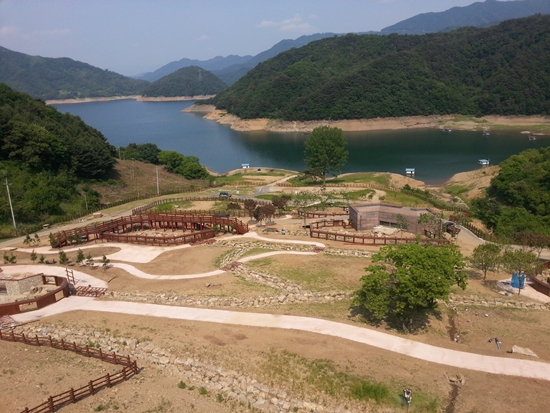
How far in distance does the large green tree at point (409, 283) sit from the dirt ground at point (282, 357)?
56.6 inches

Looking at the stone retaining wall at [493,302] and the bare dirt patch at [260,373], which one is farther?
the stone retaining wall at [493,302]

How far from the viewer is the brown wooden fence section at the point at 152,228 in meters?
45.5

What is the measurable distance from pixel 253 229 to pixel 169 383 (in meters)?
28.6

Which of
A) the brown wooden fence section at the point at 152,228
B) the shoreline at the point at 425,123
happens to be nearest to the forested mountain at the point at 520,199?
→ the brown wooden fence section at the point at 152,228

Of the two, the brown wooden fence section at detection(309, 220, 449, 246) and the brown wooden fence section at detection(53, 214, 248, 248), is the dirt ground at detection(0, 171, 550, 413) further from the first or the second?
the brown wooden fence section at detection(53, 214, 248, 248)

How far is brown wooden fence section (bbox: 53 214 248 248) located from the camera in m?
45.5

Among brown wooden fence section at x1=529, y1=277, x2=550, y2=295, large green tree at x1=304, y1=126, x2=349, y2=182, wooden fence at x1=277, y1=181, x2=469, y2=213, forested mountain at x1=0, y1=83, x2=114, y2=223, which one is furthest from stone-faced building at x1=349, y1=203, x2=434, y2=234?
forested mountain at x1=0, y1=83, x2=114, y2=223

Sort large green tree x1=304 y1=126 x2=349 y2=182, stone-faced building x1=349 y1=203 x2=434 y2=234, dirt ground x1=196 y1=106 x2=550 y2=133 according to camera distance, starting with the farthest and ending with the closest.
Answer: dirt ground x1=196 y1=106 x2=550 y2=133 → large green tree x1=304 y1=126 x2=349 y2=182 → stone-faced building x1=349 y1=203 x2=434 y2=234

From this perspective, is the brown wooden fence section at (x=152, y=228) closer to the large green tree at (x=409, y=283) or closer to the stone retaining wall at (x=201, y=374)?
the stone retaining wall at (x=201, y=374)

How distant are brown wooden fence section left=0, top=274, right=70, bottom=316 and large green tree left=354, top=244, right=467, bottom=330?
22509 mm

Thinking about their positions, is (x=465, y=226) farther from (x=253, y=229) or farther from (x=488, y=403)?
(x=488, y=403)

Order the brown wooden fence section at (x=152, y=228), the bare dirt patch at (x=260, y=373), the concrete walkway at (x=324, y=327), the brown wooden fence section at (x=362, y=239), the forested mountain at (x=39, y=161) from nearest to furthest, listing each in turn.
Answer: the bare dirt patch at (x=260, y=373) < the concrete walkway at (x=324, y=327) < the brown wooden fence section at (x=362, y=239) < the brown wooden fence section at (x=152, y=228) < the forested mountain at (x=39, y=161)

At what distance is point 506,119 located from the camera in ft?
579

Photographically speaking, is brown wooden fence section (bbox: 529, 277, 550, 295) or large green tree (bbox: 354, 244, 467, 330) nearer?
large green tree (bbox: 354, 244, 467, 330)
